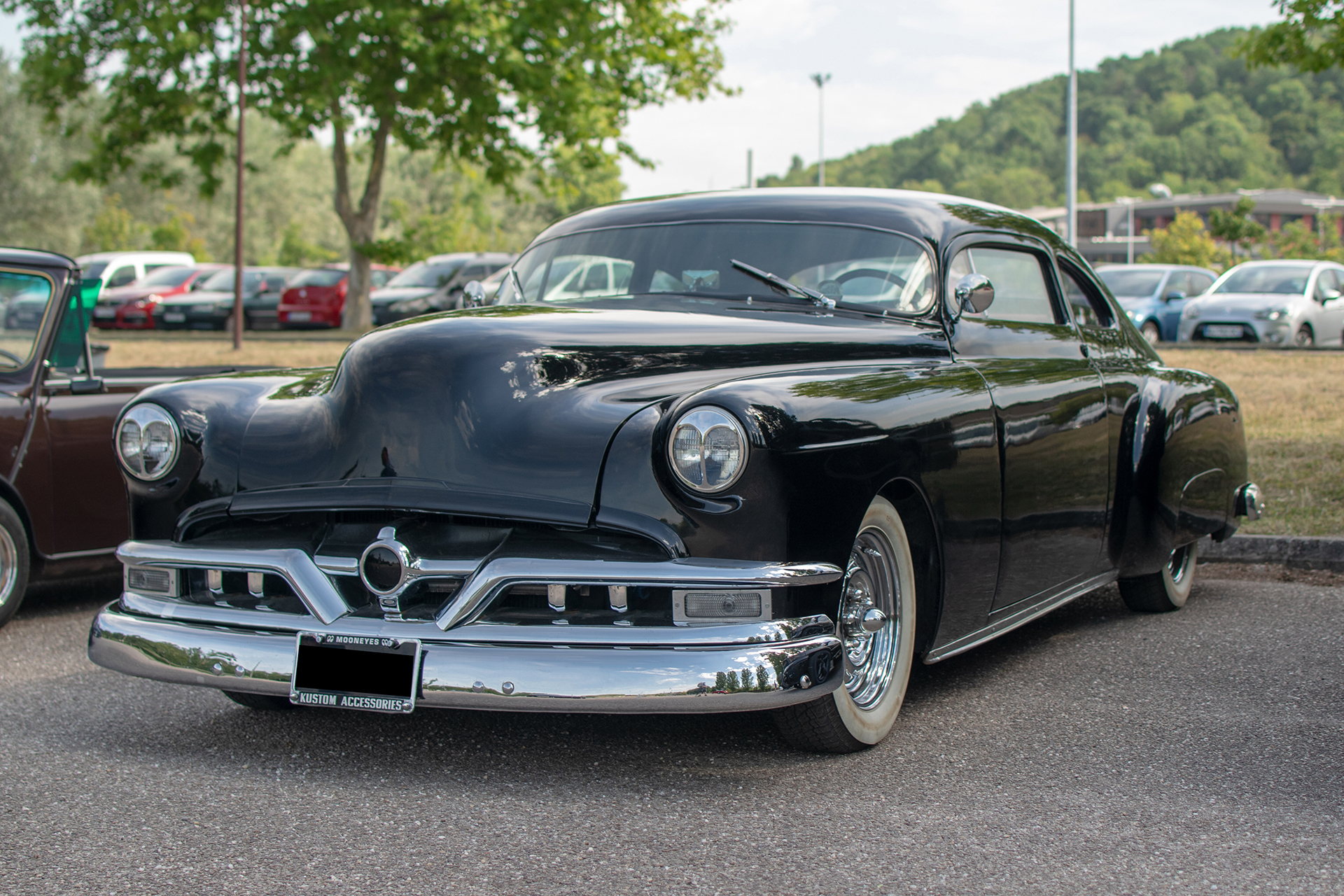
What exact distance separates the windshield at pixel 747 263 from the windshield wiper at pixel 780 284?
0.05 ft

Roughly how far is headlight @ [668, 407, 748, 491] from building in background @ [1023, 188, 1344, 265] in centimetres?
8929

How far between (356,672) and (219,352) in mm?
17612

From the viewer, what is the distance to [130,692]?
426 centimetres

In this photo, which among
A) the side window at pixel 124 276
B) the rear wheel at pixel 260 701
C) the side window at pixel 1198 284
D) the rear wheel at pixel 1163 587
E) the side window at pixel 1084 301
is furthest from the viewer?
the side window at pixel 124 276

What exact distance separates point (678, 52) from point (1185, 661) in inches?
856

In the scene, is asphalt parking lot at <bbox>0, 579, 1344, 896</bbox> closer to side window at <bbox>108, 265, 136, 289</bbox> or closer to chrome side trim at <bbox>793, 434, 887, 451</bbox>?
→ chrome side trim at <bbox>793, 434, 887, 451</bbox>

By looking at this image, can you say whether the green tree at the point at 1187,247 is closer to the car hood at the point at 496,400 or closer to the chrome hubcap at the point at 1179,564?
the chrome hubcap at the point at 1179,564

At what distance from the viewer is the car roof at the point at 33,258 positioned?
5.73 m

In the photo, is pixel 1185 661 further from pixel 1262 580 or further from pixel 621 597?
pixel 621 597

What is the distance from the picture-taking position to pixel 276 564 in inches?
131

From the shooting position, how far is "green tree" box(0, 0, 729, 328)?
21.9 m

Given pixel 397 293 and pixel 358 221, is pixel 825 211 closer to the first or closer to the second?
pixel 397 293

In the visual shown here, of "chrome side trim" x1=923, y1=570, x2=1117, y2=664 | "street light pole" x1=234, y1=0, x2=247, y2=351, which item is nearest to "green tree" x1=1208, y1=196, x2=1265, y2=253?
"street light pole" x1=234, y1=0, x2=247, y2=351

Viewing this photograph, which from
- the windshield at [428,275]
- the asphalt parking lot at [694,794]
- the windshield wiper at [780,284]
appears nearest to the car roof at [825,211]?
the windshield wiper at [780,284]
